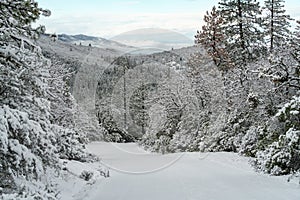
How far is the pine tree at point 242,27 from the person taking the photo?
2598 centimetres

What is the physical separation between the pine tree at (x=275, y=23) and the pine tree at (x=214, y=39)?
3.24 meters

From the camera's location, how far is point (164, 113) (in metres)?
34.8

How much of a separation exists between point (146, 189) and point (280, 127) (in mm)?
6655

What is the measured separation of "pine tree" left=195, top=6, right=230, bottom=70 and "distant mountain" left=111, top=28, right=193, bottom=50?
5458 mm

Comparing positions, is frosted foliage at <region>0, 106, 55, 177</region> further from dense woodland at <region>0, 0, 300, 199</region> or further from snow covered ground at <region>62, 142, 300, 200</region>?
snow covered ground at <region>62, 142, 300, 200</region>

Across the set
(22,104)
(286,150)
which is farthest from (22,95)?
(286,150)

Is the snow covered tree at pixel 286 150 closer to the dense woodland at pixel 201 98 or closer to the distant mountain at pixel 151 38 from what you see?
the dense woodland at pixel 201 98

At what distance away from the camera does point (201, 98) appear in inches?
1222

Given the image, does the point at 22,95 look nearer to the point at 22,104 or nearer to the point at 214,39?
the point at 22,104

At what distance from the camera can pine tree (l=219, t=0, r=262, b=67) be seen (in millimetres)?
25984

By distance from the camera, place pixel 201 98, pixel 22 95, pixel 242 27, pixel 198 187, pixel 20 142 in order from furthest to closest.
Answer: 1. pixel 201 98
2. pixel 242 27
3. pixel 198 187
4. pixel 22 95
5. pixel 20 142

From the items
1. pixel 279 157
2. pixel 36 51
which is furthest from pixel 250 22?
pixel 36 51

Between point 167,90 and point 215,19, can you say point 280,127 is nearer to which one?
point 215,19

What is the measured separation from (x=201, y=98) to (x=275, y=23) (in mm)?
8150
